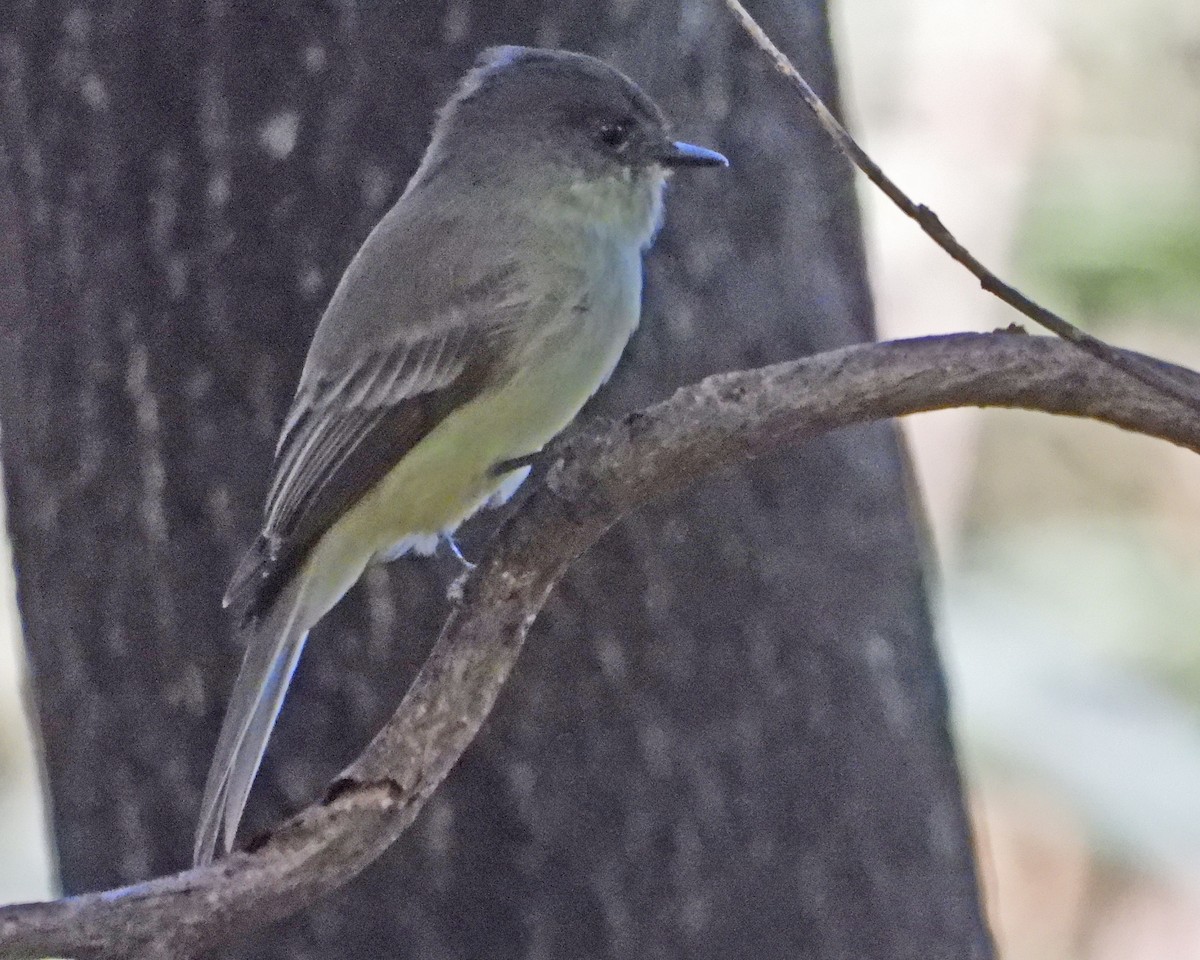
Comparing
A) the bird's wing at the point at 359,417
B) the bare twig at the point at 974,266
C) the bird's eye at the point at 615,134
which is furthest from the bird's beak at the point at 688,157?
the bare twig at the point at 974,266

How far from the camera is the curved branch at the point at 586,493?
226 cm

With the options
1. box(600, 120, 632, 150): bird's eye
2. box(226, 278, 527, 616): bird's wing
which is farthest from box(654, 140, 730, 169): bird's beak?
box(226, 278, 527, 616): bird's wing

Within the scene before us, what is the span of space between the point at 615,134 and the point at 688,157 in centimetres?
35

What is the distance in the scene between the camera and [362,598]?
3.19 m

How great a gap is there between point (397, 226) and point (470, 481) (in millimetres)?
502

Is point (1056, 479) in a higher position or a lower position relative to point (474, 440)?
higher

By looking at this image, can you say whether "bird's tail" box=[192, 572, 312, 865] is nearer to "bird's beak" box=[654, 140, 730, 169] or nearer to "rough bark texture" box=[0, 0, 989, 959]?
"rough bark texture" box=[0, 0, 989, 959]

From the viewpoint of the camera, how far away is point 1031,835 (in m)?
7.23

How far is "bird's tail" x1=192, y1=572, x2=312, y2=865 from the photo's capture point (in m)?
2.79

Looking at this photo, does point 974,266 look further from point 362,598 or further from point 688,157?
point 362,598

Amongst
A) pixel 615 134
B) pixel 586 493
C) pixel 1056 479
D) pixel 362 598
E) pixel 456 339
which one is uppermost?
pixel 1056 479

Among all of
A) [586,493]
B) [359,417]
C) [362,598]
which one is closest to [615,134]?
[359,417]

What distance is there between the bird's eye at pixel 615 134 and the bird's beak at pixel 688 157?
0.53 feet

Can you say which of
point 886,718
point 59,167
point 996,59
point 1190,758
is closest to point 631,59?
point 59,167
